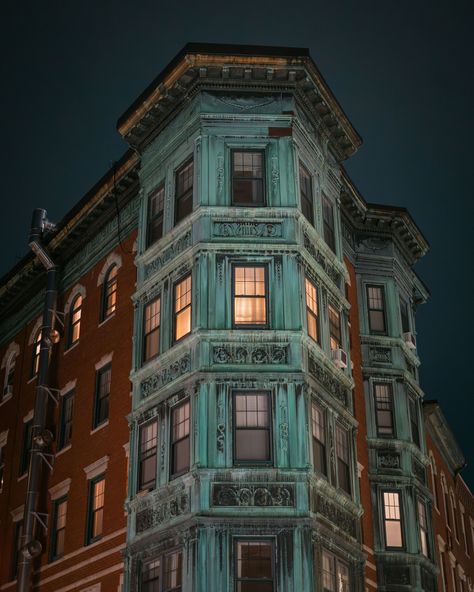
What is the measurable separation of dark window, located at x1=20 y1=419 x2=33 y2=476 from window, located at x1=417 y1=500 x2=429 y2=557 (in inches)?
559

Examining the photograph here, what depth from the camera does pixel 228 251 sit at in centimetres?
2666

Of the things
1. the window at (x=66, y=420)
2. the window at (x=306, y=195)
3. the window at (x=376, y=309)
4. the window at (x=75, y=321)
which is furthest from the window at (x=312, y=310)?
the window at (x=75, y=321)

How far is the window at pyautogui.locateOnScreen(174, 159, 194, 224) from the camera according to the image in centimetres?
2836

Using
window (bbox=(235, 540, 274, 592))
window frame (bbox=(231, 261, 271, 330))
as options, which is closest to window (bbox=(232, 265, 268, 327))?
window frame (bbox=(231, 261, 271, 330))

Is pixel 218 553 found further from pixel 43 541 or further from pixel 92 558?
pixel 43 541

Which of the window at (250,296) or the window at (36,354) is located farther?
the window at (36,354)

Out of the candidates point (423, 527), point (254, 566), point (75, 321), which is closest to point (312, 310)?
point (254, 566)

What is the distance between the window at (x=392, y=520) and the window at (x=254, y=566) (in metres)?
8.88

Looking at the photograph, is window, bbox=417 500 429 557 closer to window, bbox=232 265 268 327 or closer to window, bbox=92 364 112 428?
window, bbox=232 265 268 327

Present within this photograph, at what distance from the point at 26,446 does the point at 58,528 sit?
4.84 m

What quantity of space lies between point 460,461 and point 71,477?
2672cm

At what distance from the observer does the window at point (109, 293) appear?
32.8m

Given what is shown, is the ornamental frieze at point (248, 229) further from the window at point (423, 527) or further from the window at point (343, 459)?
the window at point (423, 527)

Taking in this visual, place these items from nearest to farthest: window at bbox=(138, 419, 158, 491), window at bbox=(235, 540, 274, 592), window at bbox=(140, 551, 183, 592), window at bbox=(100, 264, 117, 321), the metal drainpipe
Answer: window at bbox=(235, 540, 274, 592), window at bbox=(140, 551, 183, 592), window at bbox=(138, 419, 158, 491), the metal drainpipe, window at bbox=(100, 264, 117, 321)
